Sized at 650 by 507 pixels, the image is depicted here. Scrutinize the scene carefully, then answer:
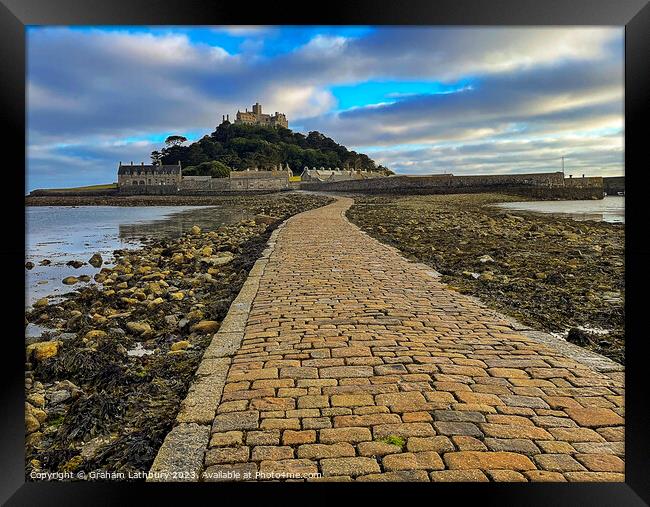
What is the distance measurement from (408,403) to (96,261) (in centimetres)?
936

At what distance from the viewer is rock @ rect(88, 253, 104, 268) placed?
10430mm

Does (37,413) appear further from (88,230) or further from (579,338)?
(88,230)

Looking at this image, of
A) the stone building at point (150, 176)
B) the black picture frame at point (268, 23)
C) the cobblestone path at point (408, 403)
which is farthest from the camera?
the stone building at point (150, 176)

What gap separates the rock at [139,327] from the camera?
4.86m

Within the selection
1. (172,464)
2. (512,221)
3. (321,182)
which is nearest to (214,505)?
(172,464)

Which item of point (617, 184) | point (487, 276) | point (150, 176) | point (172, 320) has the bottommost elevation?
point (172, 320)

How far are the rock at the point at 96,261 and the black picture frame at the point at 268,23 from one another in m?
8.24

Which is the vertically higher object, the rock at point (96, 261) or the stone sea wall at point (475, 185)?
the stone sea wall at point (475, 185)

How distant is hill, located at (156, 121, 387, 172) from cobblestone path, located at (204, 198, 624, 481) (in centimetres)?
609

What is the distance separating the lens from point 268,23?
2742 mm

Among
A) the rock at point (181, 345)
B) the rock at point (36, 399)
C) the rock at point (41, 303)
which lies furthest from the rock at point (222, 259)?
the rock at point (36, 399)

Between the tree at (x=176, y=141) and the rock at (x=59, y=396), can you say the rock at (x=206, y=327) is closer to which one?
the rock at (x=59, y=396)

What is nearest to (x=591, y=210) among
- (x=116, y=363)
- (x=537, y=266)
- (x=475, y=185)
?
(x=537, y=266)
